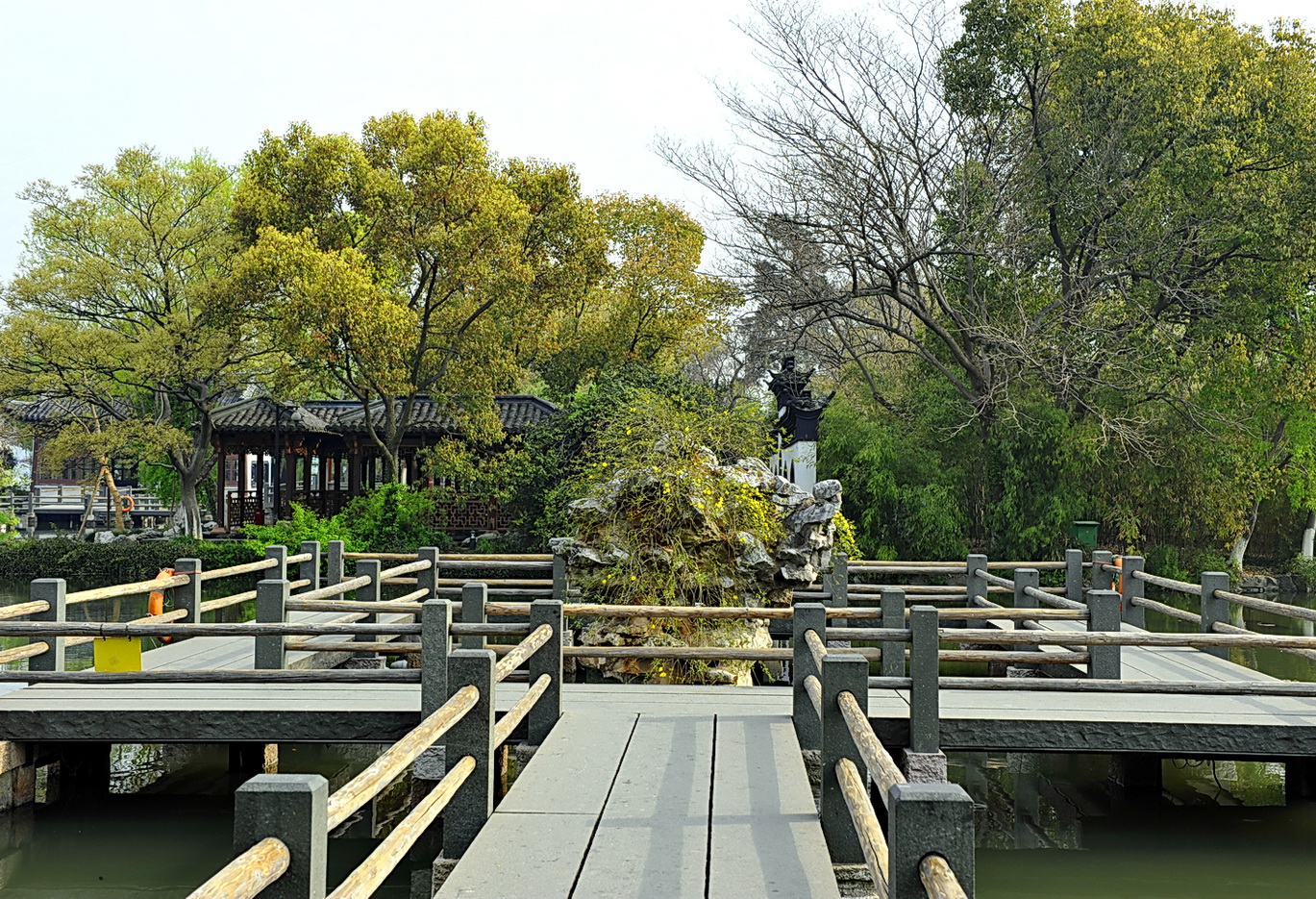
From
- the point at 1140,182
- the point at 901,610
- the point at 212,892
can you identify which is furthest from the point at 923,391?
the point at 212,892

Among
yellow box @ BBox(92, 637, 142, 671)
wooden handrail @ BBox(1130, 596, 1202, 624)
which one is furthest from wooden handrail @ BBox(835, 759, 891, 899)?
wooden handrail @ BBox(1130, 596, 1202, 624)

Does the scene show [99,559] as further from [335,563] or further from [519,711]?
[519,711]

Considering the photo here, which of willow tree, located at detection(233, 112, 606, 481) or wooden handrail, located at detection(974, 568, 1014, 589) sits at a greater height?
willow tree, located at detection(233, 112, 606, 481)

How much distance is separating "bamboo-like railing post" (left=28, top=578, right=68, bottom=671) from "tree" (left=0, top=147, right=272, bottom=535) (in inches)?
677

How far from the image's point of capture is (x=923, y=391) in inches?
776

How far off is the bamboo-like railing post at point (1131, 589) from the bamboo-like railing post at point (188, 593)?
8262mm

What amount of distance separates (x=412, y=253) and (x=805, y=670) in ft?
60.4

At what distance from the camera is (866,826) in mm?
3348

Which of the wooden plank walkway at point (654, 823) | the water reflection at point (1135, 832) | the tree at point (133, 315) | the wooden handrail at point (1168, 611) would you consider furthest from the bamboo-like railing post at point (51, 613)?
the tree at point (133, 315)

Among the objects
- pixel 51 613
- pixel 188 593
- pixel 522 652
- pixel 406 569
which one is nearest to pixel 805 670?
pixel 522 652

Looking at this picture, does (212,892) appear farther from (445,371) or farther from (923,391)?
(445,371)

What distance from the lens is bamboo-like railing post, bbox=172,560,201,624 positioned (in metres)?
8.66

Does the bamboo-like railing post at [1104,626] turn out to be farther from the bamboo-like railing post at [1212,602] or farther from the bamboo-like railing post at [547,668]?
the bamboo-like railing post at [547,668]

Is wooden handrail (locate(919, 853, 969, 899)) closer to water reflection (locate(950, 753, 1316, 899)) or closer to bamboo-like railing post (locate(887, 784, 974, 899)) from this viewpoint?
bamboo-like railing post (locate(887, 784, 974, 899))
